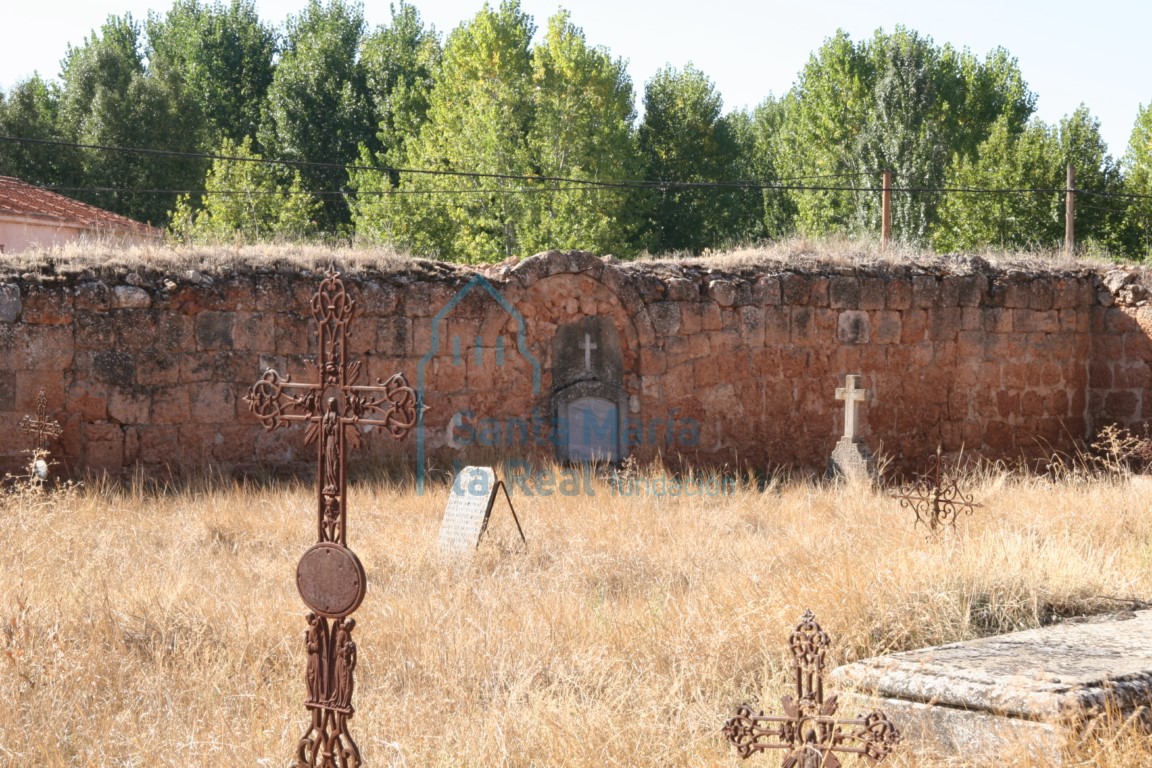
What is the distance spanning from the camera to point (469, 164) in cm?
3153

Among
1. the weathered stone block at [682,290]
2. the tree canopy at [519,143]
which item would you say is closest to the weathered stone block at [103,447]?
the weathered stone block at [682,290]

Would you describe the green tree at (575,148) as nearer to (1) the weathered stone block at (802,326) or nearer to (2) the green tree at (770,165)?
(2) the green tree at (770,165)

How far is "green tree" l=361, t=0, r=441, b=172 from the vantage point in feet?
115

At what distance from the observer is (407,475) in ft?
34.0

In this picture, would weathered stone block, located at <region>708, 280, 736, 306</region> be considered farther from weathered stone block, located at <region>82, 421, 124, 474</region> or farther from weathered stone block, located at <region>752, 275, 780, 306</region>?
weathered stone block, located at <region>82, 421, 124, 474</region>

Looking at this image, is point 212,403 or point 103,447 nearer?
point 103,447

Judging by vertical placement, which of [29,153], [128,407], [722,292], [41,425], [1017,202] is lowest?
[41,425]

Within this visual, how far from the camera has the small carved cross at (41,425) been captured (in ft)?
29.5

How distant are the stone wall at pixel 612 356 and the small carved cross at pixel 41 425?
5.7 inches

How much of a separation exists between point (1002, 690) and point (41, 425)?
7.79m

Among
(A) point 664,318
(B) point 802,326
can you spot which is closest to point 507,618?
(A) point 664,318

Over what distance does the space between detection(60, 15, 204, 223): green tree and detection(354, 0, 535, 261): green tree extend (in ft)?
17.0

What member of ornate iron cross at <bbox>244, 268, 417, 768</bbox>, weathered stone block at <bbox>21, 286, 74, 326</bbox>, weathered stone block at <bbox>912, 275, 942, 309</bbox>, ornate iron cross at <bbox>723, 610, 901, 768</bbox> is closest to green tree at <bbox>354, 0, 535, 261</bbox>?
weathered stone block at <bbox>912, 275, 942, 309</bbox>

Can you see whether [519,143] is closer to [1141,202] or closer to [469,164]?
[469,164]
